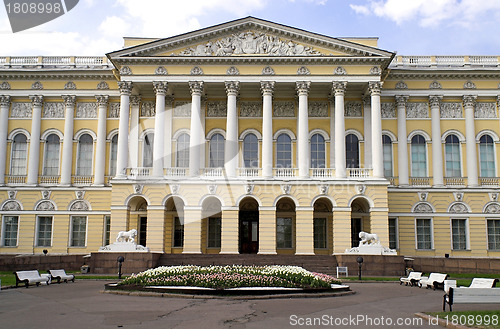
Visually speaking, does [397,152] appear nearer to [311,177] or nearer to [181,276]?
[311,177]

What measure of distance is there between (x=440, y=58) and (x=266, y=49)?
1444 cm

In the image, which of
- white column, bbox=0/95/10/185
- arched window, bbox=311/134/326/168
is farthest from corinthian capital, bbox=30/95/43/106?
arched window, bbox=311/134/326/168

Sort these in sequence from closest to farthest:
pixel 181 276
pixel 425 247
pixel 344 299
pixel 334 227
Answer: pixel 344 299, pixel 181 276, pixel 334 227, pixel 425 247

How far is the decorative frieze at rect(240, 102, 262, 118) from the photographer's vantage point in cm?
4234

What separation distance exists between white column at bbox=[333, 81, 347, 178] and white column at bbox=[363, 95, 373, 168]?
3.45m

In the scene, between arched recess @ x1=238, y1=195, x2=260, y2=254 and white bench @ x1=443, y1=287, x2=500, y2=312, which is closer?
white bench @ x1=443, y1=287, x2=500, y2=312

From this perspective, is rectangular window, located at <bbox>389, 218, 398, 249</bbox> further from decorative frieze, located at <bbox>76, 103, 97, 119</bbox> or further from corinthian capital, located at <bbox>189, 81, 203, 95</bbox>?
decorative frieze, located at <bbox>76, 103, 97, 119</bbox>

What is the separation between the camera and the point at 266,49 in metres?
39.2

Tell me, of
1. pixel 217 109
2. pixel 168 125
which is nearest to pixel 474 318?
pixel 217 109

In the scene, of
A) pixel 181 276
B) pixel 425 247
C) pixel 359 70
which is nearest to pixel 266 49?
pixel 359 70

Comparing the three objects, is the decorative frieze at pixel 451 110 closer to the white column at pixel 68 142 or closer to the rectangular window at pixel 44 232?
the white column at pixel 68 142

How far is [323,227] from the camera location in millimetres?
41188

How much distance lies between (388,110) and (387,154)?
342 cm

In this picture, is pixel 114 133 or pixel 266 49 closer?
pixel 266 49
